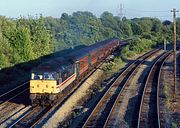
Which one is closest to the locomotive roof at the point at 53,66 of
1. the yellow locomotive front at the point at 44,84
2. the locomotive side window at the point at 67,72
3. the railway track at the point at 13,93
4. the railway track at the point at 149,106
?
the locomotive side window at the point at 67,72

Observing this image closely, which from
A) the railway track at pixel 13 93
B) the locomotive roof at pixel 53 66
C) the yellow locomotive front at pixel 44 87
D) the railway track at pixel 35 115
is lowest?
the railway track at pixel 35 115

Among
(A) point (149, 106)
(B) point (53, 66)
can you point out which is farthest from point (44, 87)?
(A) point (149, 106)

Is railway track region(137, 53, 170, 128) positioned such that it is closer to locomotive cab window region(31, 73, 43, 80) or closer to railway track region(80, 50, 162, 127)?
railway track region(80, 50, 162, 127)

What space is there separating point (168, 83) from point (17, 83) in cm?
1441

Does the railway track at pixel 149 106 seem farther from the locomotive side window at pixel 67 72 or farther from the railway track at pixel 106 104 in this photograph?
the locomotive side window at pixel 67 72

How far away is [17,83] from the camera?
1422 inches

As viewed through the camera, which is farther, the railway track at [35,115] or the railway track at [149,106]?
the railway track at [35,115]

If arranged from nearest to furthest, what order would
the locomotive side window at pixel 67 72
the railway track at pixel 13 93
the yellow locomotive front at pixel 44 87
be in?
the yellow locomotive front at pixel 44 87 → the locomotive side window at pixel 67 72 → the railway track at pixel 13 93

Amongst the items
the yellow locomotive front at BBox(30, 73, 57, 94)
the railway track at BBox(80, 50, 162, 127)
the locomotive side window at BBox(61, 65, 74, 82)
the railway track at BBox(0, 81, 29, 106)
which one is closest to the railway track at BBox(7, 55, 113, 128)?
the yellow locomotive front at BBox(30, 73, 57, 94)

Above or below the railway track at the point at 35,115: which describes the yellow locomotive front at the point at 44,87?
above

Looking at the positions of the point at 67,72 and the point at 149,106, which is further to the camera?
the point at 67,72

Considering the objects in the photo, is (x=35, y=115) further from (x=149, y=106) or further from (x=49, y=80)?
(x=149, y=106)

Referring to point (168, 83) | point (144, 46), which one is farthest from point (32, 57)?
point (144, 46)

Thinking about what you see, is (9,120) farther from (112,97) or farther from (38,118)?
(112,97)
